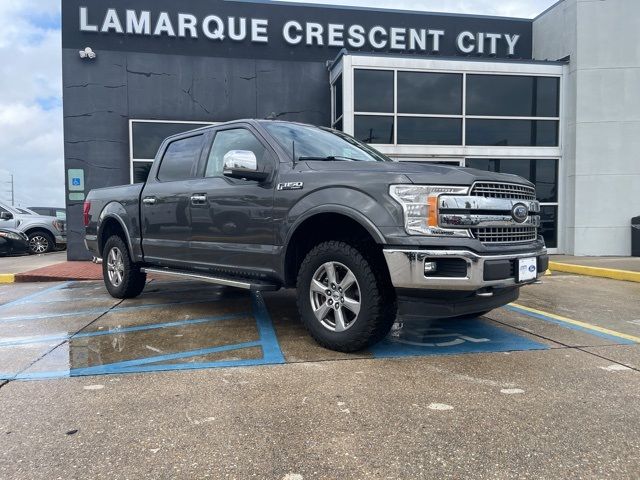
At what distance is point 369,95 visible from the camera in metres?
11.7

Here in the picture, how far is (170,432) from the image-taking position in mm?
2607

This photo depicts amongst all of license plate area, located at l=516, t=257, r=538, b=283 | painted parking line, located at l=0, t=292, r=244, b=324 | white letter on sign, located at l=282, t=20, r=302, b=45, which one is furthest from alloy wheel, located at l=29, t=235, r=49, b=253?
license plate area, located at l=516, t=257, r=538, b=283

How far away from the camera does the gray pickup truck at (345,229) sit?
3.52 meters

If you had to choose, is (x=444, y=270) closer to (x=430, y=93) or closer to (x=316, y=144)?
(x=316, y=144)

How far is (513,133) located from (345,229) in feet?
32.0

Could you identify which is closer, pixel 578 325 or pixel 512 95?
pixel 578 325

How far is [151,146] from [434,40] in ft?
25.3

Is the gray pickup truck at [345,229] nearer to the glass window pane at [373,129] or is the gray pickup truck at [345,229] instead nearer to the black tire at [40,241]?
the glass window pane at [373,129]

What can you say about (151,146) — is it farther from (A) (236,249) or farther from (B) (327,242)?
(B) (327,242)

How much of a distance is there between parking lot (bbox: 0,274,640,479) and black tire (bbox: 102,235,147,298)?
114cm

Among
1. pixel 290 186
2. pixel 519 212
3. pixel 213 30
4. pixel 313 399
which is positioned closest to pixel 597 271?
pixel 519 212

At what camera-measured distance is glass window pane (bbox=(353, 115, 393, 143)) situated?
38.1 ft

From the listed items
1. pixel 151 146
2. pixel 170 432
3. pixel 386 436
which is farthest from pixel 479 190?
pixel 151 146

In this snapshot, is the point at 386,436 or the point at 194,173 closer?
the point at 386,436
